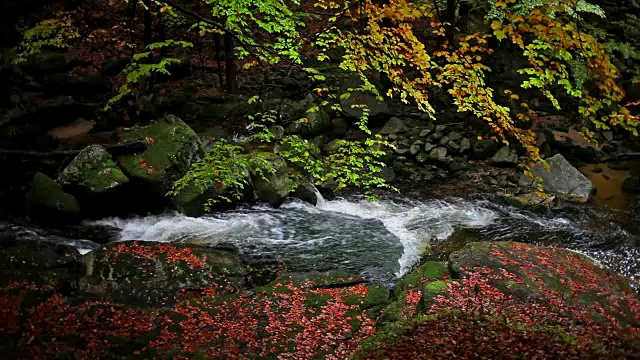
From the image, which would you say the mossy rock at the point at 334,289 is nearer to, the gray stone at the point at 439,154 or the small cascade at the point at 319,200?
the small cascade at the point at 319,200

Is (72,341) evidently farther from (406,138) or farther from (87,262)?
(406,138)

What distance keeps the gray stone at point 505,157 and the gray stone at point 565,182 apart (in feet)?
2.61

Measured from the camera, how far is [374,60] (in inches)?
225

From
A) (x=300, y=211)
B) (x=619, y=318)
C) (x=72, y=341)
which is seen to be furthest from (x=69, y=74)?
(x=619, y=318)

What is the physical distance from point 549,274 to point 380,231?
3.84 meters

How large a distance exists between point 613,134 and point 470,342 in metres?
14.2

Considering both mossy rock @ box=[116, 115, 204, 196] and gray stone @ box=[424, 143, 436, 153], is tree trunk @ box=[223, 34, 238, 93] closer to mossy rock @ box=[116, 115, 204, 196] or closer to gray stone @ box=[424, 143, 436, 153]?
mossy rock @ box=[116, 115, 204, 196]

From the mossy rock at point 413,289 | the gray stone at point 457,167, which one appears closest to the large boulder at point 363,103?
the gray stone at point 457,167

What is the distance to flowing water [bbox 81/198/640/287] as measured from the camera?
30.1 feet

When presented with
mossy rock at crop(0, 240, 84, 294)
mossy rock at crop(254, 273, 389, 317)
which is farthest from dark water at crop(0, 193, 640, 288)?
mossy rock at crop(0, 240, 84, 294)

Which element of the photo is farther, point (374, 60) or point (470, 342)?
point (374, 60)

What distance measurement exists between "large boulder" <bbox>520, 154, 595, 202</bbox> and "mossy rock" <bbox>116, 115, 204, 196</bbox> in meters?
9.55

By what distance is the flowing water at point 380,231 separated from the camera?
918cm

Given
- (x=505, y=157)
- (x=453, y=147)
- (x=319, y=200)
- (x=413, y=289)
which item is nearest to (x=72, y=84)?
(x=319, y=200)
